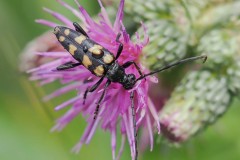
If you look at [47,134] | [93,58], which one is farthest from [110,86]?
[47,134]

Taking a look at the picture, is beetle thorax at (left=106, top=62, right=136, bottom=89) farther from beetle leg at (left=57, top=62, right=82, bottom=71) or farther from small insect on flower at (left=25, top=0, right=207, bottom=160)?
beetle leg at (left=57, top=62, right=82, bottom=71)

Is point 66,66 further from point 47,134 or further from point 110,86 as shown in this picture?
point 47,134

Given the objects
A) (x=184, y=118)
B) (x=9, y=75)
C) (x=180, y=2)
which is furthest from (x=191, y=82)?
(x=9, y=75)

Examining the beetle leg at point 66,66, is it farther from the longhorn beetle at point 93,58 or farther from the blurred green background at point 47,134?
the blurred green background at point 47,134

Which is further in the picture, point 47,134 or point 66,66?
point 47,134

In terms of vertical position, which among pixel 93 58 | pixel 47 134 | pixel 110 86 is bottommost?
pixel 47 134
